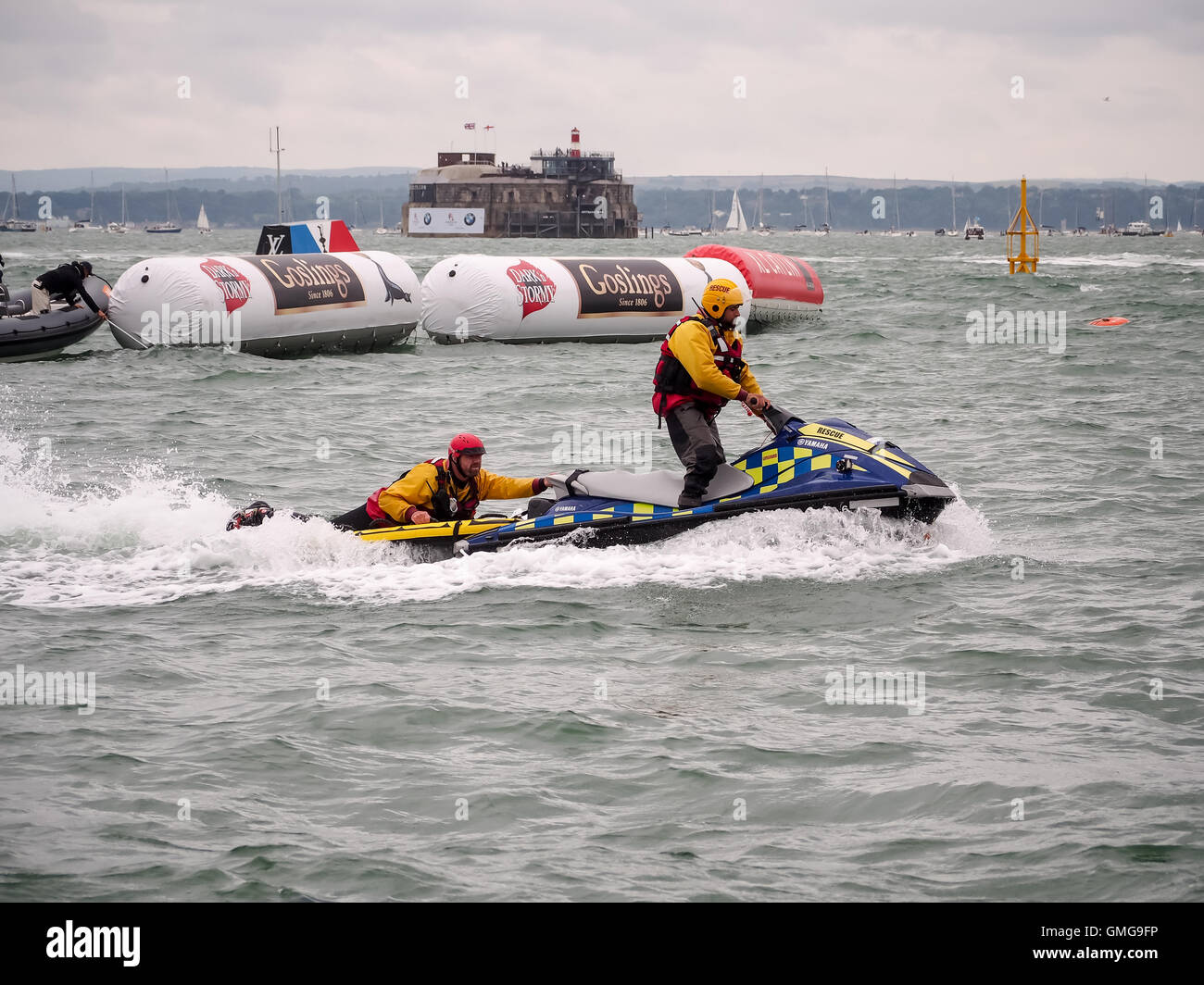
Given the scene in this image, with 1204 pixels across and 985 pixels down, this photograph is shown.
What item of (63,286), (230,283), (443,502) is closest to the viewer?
(443,502)

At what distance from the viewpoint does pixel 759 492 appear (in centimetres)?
962

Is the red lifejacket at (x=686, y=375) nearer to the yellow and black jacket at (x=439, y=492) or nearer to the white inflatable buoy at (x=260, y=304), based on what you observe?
the yellow and black jacket at (x=439, y=492)

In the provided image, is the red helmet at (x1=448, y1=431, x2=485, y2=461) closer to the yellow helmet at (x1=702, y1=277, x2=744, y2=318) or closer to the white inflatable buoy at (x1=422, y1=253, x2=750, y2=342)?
the yellow helmet at (x1=702, y1=277, x2=744, y2=318)

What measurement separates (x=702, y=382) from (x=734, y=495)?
0.84 m

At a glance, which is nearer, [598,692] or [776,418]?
[598,692]

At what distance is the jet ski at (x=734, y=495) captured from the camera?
945cm

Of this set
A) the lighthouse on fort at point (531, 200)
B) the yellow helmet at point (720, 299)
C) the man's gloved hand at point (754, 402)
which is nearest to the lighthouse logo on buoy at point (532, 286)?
the yellow helmet at point (720, 299)

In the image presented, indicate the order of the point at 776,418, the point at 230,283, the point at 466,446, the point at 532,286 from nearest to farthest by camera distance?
the point at 466,446
the point at 776,418
the point at 230,283
the point at 532,286

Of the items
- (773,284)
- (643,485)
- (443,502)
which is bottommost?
(443,502)

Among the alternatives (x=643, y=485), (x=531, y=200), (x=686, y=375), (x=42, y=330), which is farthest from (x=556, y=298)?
(x=531, y=200)

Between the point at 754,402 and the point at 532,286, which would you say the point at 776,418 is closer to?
the point at 754,402

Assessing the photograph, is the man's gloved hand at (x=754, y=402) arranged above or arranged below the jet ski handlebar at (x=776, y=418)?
above

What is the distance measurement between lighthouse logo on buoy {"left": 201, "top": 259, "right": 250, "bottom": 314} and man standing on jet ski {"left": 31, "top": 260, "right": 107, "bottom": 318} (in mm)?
2096

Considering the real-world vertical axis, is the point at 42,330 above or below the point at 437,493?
above
